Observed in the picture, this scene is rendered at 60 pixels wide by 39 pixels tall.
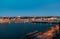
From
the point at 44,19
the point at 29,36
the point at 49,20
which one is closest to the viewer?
the point at 29,36

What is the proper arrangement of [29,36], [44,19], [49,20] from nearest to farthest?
[29,36] → [49,20] → [44,19]

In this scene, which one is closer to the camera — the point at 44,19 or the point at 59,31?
the point at 59,31

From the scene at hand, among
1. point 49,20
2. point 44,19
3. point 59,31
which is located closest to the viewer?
point 59,31

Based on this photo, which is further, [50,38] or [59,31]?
[59,31]

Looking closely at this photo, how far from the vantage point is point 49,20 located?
4788 centimetres

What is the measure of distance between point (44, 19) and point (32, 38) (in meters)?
44.2

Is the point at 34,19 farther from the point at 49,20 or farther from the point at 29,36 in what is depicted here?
the point at 29,36

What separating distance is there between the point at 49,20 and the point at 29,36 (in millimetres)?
40124

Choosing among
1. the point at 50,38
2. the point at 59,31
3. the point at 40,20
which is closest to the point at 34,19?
the point at 40,20

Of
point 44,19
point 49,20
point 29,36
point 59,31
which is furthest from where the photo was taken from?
point 44,19

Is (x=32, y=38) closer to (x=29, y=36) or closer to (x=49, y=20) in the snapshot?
(x=29, y=36)

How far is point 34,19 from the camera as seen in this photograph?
52.8 m

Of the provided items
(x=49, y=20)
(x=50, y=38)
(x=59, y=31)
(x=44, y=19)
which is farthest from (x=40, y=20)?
(x=50, y=38)

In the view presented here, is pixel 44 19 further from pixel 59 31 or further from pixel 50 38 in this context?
pixel 50 38
